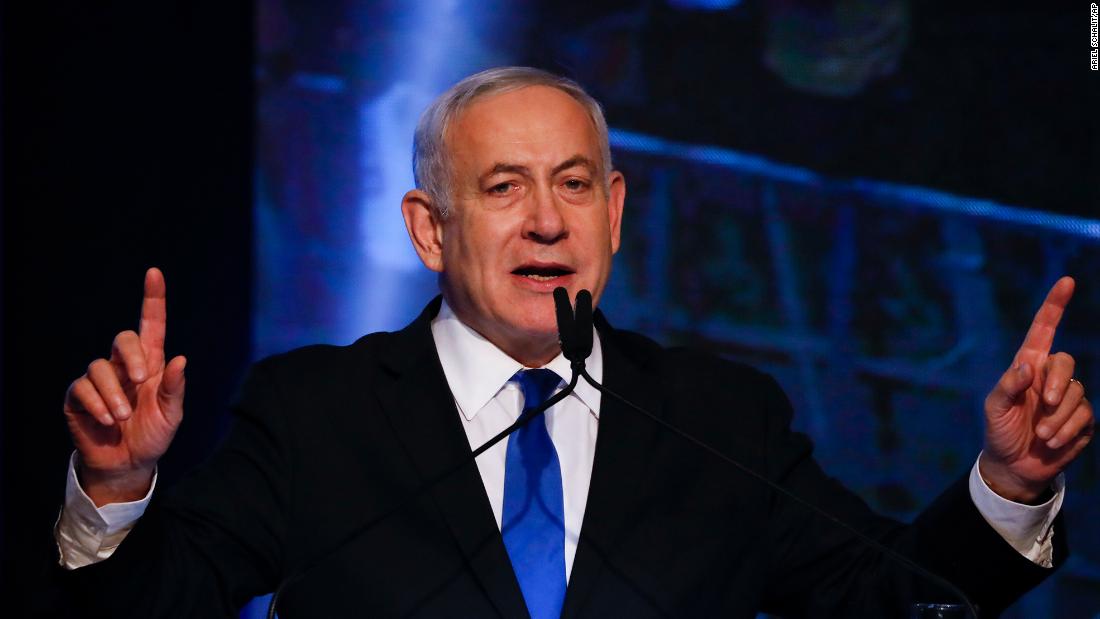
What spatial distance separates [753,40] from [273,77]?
1.08m

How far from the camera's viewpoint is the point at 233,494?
171cm

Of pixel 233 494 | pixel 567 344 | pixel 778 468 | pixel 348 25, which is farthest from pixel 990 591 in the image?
pixel 348 25

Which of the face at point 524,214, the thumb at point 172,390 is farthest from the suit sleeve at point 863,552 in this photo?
the thumb at point 172,390

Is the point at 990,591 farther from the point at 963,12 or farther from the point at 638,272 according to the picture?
the point at 963,12

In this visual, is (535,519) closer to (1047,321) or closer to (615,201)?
(615,201)

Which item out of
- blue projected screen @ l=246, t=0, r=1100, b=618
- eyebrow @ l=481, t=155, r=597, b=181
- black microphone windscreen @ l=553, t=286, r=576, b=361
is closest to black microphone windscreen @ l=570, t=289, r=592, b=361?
black microphone windscreen @ l=553, t=286, r=576, b=361

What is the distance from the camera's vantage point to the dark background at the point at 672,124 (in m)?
2.55

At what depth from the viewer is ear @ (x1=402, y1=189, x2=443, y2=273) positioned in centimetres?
199

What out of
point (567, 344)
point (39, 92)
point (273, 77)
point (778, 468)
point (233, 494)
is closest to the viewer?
point (567, 344)

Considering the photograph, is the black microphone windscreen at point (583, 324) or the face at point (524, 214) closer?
the black microphone windscreen at point (583, 324)

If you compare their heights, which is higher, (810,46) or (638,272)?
(810,46)

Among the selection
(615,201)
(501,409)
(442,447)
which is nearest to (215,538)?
(442,447)

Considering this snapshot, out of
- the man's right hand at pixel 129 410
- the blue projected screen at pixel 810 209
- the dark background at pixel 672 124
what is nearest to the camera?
the man's right hand at pixel 129 410

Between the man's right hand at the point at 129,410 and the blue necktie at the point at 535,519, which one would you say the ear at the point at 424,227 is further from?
the man's right hand at the point at 129,410
